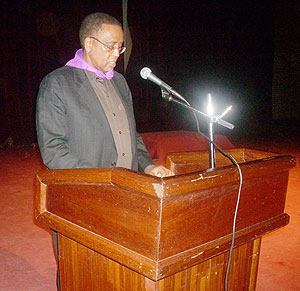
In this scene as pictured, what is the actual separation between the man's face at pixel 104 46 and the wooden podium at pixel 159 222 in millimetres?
566

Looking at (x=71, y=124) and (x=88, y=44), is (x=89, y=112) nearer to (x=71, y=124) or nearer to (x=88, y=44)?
(x=71, y=124)

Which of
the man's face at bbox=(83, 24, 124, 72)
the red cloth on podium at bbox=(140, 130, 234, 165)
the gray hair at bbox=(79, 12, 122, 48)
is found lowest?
the red cloth on podium at bbox=(140, 130, 234, 165)

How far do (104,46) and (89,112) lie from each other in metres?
0.30

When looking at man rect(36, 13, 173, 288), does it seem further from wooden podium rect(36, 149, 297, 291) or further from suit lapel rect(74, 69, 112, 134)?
wooden podium rect(36, 149, 297, 291)

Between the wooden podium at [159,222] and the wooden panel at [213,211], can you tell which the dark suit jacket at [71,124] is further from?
the wooden panel at [213,211]

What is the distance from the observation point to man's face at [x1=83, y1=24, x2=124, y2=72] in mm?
1427

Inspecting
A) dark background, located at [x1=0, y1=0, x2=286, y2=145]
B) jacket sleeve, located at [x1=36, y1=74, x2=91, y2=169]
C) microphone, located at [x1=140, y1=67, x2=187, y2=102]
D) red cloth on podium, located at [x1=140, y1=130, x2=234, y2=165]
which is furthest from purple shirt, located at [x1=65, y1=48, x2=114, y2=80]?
dark background, located at [x1=0, y1=0, x2=286, y2=145]

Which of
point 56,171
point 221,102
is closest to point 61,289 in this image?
point 56,171

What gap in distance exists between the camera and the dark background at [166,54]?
20.9 ft

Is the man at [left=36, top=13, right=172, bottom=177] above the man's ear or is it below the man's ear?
below

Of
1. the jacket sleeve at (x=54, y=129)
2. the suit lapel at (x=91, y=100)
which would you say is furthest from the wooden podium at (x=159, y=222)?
the suit lapel at (x=91, y=100)

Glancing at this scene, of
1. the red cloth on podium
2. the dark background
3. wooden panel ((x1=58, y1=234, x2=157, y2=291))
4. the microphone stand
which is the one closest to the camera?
wooden panel ((x1=58, y1=234, x2=157, y2=291))

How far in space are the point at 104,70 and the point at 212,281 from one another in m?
0.96

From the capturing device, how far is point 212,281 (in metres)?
1.13
